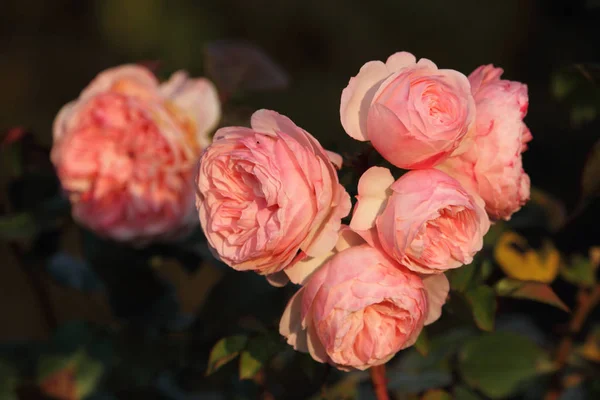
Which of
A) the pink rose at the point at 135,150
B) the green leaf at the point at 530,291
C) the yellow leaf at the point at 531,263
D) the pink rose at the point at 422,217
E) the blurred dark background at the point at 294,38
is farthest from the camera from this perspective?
the blurred dark background at the point at 294,38

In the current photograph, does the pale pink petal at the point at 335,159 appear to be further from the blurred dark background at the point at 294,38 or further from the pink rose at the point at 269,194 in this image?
the blurred dark background at the point at 294,38

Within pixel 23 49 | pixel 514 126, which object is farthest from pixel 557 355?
pixel 23 49

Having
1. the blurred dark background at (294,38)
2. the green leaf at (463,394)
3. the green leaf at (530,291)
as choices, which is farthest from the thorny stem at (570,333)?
the blurred dark background at (294,38)

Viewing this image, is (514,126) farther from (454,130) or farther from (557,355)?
(557,355)

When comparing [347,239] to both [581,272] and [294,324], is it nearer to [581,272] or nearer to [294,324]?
[294,324]

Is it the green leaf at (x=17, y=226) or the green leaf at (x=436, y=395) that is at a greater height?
the green leaf at (x=17, y=226)

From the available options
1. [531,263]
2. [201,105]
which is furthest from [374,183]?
[531,263]
